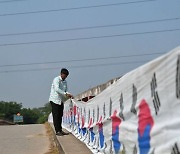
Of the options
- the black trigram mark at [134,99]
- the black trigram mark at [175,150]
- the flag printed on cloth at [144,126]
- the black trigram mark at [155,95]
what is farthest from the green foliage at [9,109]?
the black trigram mark at [175,150]

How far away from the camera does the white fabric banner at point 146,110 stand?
289cm

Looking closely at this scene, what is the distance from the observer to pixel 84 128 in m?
8.03

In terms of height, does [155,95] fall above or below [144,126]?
above

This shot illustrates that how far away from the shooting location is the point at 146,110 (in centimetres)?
348

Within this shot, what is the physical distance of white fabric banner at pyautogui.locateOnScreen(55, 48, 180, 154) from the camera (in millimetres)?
2889

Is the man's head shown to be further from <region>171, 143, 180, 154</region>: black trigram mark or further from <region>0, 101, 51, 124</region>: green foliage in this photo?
<region>0, 101, 51, 124</region>: green foliage

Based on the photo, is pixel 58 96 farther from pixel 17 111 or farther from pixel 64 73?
pixel 17 111

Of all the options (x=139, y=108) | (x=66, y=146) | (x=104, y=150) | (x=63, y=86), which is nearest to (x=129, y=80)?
(x=139, y=108)

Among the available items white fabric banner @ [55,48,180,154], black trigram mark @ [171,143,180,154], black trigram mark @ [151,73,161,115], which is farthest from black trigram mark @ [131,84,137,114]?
black trigram mark @ [171,143,180,154]

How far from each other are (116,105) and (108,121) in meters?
0.62

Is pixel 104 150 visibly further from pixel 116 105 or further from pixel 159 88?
pixel 159 88

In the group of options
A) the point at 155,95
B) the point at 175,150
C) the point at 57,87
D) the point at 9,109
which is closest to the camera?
the point at 175,150

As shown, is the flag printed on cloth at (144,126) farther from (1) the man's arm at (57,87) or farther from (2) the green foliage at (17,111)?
(2) the green foliage at (17,111)

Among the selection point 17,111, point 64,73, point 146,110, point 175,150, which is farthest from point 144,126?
point 17,111
